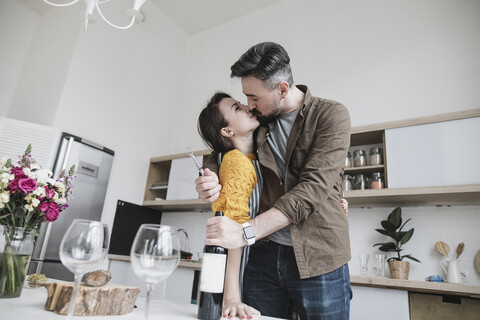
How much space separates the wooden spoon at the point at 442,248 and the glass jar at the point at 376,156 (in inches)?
30.4

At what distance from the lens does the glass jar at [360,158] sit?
9.66 feet

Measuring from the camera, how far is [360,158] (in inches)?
116

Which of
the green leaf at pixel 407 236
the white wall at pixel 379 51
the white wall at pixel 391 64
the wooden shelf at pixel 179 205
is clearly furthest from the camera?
the wooden shelf at pixel 179 205

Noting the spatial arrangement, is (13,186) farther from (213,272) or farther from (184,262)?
(184,262)

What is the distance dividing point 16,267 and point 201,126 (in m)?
0.86

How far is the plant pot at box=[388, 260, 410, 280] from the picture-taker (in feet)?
8.42

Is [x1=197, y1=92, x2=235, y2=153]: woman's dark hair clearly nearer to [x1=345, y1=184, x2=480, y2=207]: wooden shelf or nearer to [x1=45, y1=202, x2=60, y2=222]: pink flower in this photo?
[x1=45, y1=202, x2=60, y2=222]: pink flower

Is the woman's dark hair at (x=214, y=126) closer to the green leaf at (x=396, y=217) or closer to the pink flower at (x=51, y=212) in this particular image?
the pink flower at (x=51, y=212)

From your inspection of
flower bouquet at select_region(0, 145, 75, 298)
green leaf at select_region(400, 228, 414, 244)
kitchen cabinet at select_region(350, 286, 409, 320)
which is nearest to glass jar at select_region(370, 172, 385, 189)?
green leaf at select_region(400, 228, 414, 244)

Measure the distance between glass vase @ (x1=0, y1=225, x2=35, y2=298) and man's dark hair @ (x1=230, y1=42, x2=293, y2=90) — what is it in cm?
99

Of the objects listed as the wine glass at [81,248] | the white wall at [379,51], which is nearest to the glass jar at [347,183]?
the white wall at [379,51]

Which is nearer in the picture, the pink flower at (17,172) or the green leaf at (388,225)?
the pink flower at (17,172)

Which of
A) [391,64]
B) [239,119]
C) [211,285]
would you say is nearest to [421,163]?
[391,64]

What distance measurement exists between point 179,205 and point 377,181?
7.10 feet
